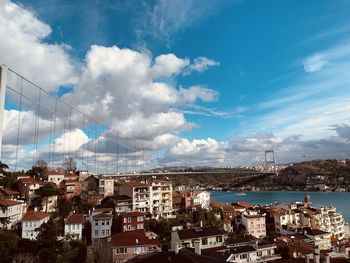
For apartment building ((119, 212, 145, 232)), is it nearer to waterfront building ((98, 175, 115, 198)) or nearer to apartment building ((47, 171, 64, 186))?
waterfront building ((98, 175, 115, 198))

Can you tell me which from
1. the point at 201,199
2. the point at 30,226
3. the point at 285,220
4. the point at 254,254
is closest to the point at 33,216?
the point at 30,226

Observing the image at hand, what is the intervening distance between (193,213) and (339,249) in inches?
533

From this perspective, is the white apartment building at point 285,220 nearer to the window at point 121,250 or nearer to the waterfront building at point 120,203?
the waterfront building at point 120,203

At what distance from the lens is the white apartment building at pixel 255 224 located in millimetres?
33656

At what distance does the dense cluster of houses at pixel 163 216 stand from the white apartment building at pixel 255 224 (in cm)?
10

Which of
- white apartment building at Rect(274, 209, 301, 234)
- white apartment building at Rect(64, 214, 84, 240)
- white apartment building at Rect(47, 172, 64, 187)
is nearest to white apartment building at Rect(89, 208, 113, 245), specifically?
white apartment building at Rect(64, 214, 84, 240)

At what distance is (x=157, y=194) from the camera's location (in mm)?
34750

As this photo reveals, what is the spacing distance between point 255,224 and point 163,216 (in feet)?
31.3

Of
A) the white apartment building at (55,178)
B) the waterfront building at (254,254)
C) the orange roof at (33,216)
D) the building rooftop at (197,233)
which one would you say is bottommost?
the waterfront building at (254,254)

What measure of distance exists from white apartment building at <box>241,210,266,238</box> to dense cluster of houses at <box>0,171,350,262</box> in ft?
0.32

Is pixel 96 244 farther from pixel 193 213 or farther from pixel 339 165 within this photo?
pixel 339 165

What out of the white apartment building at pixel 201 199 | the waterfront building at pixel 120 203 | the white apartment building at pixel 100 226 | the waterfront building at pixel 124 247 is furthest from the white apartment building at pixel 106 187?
the waterfront building at pixel 124 247

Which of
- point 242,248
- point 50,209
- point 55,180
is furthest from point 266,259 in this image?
point 55,180

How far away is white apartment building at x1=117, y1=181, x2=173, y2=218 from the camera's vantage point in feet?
108
